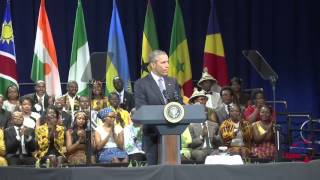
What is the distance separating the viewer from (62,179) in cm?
511

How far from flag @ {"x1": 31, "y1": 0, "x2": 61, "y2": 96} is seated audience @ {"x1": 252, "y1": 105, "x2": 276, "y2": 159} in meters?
3.54

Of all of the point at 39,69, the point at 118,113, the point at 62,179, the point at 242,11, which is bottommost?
the point at 62,179

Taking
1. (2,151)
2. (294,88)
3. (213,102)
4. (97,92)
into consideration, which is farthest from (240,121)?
(294,88)

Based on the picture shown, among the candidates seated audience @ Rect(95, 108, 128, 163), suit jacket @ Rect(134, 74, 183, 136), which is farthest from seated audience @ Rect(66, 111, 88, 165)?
suit jacket @ Rect(134, 74, 183, 136)

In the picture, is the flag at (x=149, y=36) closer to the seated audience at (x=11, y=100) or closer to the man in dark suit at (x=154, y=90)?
the seated audience at (x=11, y=100)

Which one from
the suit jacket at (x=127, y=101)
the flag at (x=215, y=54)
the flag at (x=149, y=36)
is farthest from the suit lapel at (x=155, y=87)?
the flag at (x=215, y=54)

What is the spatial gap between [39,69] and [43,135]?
270 centimetres

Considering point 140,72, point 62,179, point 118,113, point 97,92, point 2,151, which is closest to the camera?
point 62,179

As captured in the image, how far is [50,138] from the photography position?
885cm

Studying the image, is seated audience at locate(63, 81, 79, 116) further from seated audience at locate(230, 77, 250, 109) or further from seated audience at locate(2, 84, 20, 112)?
seated audience at locate(230, 77, 250, 109)

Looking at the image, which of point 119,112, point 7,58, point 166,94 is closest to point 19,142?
point 119,112

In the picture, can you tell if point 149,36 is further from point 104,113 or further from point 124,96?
point 104,113

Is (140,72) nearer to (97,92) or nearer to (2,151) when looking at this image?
(97,92)

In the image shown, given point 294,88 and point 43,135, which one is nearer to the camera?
point 43,135
